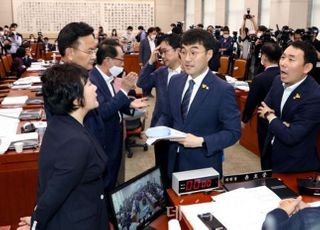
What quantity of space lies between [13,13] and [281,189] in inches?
551

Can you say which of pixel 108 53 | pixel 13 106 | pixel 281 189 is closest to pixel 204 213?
pixel 281 189

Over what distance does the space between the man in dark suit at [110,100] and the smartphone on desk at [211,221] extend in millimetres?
853

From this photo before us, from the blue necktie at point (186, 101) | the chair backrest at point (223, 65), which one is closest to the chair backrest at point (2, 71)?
the chair backrest at point (223, 65)

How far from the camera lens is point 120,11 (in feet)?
46.2

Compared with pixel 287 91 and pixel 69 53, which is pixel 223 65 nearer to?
pixel 287 91

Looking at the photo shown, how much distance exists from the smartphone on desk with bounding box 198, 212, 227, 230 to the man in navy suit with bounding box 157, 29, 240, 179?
401mm

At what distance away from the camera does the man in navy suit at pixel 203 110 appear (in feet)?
6.03

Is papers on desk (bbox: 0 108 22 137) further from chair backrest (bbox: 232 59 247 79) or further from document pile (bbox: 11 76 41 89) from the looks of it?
chair backrest (bbox: 232 59 247 79)

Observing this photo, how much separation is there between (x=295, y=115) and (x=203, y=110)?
21.6 inches

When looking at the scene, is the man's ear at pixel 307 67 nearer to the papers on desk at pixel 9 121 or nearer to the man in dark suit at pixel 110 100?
the man in dark suit at pixel 110 100

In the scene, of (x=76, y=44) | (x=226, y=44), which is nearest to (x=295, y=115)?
(x=76, y=44)

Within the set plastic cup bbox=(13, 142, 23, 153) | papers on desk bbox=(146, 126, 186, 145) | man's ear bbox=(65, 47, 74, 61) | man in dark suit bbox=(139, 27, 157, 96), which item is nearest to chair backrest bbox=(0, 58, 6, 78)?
man in dark suit bbox=(139, 27, 157, 96)

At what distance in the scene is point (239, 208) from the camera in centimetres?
150

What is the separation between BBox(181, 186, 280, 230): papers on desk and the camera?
55.0 inches
